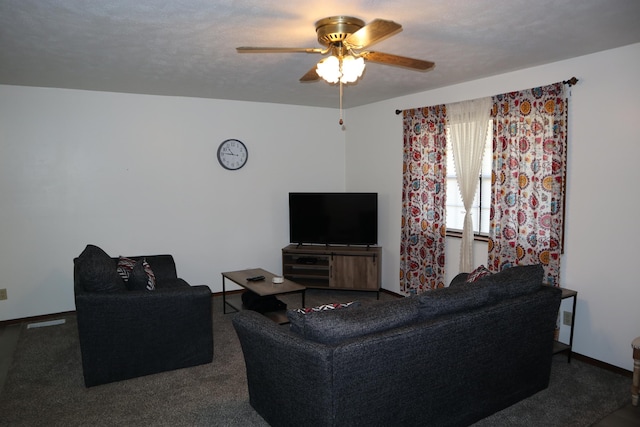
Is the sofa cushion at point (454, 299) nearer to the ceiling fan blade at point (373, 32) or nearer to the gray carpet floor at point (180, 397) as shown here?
the gray carpet floor at point (180, 397)

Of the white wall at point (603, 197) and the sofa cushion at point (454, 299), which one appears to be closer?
the sofa cushion at point (454, 299)

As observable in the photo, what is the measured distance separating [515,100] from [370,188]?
7.73 ft

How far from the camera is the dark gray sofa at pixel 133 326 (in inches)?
127

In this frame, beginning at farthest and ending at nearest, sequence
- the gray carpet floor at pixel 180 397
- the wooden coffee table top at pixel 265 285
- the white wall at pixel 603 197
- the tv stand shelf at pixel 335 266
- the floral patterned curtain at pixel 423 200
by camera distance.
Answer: the tv stand shelf at pixel 335 266
the floral patterned curtain at pixel 423 200
the wooden coffee table top at pixel 265 285
the white wall at pixel 603 197
the gray carpet floor at pixel 180 397

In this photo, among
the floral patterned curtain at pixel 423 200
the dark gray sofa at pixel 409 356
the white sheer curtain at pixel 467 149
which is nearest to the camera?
the dark gray sofa at pixel 409 356

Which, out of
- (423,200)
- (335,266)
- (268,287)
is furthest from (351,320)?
(335,266)

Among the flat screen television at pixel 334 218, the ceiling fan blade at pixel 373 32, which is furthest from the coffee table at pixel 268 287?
the ceiling fan blade at pixel 373 32

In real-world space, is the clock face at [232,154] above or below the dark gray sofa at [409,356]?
above

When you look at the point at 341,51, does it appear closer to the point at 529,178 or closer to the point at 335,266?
the point at 529,178

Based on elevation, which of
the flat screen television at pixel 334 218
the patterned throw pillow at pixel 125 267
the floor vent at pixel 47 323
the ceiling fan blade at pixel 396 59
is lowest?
the floor vent at pixel 47 323

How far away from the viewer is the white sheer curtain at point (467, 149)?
4457mm

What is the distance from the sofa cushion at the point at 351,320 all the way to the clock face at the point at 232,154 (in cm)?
358

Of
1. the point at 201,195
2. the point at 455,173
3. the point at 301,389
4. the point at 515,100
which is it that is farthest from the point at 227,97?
the point at 301,389

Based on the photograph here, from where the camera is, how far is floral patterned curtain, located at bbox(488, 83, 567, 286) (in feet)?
12.3
